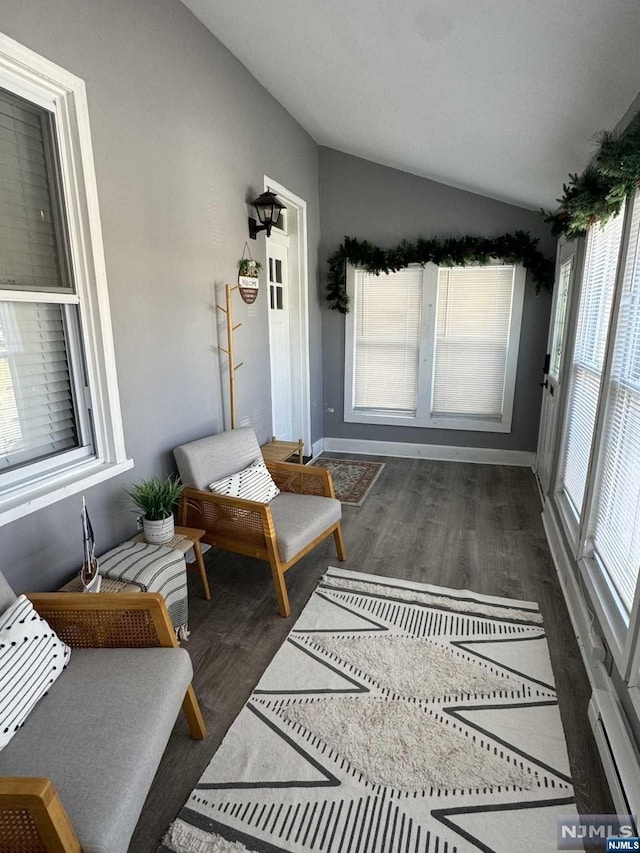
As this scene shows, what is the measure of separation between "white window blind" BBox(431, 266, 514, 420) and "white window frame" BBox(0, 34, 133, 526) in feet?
11.1

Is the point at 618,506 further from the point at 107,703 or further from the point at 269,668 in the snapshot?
the point at 107,703

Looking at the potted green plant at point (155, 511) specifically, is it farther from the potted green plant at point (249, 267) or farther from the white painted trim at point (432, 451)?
the white painted trim at point (432, 451)

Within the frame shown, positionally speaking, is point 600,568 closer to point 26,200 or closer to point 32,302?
point 32,302

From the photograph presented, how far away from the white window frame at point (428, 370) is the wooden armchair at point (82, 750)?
12.1 feet

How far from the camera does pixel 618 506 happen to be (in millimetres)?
1928

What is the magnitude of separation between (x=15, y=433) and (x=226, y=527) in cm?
110

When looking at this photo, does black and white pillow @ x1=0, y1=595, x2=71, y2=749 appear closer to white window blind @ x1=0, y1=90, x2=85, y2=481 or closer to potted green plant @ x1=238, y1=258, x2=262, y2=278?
white window blind @ x1=0, y1=90, x2=85, y2=481

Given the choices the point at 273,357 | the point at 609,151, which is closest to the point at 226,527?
the point at 273,357

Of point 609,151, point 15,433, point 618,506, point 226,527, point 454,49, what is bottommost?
point 226,527

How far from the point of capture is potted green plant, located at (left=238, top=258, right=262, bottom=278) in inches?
125

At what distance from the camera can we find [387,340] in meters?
4.83

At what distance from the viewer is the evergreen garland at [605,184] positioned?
1749 mm

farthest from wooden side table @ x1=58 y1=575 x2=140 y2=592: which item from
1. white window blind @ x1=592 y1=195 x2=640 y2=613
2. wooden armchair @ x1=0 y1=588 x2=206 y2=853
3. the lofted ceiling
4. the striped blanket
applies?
the lofted ceiling

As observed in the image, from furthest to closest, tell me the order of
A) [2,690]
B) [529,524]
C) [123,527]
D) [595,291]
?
1. [529,524]
2. [595,291]
3. [123,527]
4. [2,690]
